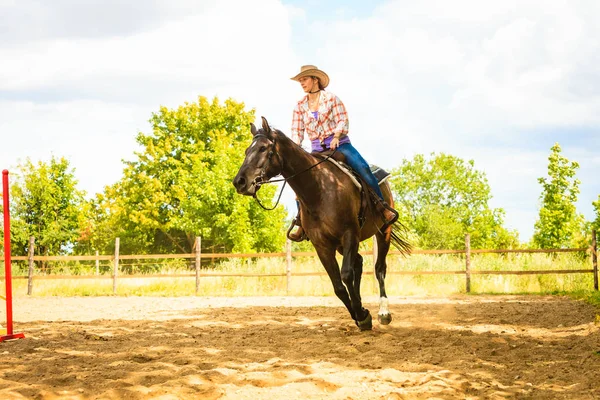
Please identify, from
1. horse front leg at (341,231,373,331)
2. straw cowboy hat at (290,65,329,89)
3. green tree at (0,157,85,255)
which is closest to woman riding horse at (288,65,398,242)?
straw cowboy hat at (290,65,329,89)

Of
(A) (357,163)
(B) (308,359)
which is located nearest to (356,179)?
(A) (357,163)

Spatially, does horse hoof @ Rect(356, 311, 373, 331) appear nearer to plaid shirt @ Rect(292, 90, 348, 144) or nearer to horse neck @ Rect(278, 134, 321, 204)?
horse neck @ Rect(278, 134, 321, 204)

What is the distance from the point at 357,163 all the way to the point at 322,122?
68 cm

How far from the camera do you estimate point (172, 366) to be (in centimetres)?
533

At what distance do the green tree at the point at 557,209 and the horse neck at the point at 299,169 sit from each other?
1181 inches

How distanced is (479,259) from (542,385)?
18.3 meters

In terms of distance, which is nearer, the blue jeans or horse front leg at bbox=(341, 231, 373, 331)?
horse front leg at bbox=(341, 231, 373, 331)

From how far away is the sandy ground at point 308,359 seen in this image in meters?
4.45

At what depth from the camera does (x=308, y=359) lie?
5629mm

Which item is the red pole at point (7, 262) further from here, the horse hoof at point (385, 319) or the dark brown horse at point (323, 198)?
the horse hoof at point (385, 319)

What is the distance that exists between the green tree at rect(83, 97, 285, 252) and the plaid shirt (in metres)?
22.6

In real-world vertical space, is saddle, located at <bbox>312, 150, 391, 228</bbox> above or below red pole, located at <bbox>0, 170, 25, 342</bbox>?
above

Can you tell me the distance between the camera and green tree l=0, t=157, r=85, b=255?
36.5 metres

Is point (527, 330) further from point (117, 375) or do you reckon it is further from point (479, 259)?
point (479, 259)
